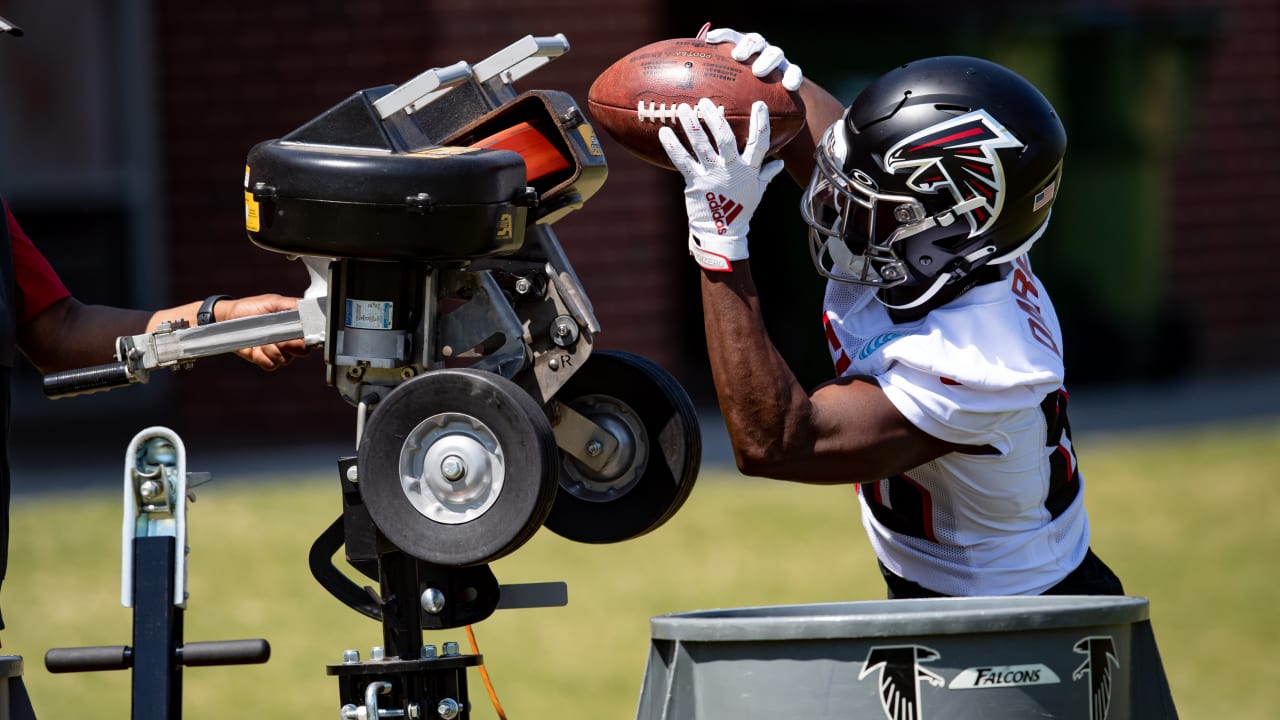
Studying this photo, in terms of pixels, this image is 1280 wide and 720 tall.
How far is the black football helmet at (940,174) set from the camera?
3281 millimetres

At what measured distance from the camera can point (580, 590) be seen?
7922 millimetres

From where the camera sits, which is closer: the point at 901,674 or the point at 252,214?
the point at 901,674

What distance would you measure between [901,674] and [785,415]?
568 mm

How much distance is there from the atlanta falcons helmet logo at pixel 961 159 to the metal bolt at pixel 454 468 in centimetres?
103

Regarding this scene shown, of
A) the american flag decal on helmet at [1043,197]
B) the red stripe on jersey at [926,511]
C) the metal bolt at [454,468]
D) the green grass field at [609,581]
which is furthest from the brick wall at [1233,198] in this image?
the metal bolt at [454,468]

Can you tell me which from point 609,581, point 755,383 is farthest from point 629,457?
point 609,581

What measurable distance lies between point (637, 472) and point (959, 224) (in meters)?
0.78

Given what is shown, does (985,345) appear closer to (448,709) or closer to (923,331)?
(923,331)

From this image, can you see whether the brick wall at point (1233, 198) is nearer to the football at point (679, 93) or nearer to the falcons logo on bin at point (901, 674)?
the football at point (679, 93)

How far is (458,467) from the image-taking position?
2.89 metres

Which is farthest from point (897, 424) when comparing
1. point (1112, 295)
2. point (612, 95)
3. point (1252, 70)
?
point (1252, 70)

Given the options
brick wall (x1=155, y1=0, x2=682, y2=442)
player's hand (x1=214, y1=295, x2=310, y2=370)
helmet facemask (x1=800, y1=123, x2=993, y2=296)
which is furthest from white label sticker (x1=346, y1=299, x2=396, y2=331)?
brick wall (x1=155, y1=0, x2=682, y2=442)

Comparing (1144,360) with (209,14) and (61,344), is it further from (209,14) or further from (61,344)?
(61,344)

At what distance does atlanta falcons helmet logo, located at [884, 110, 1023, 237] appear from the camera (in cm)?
327
